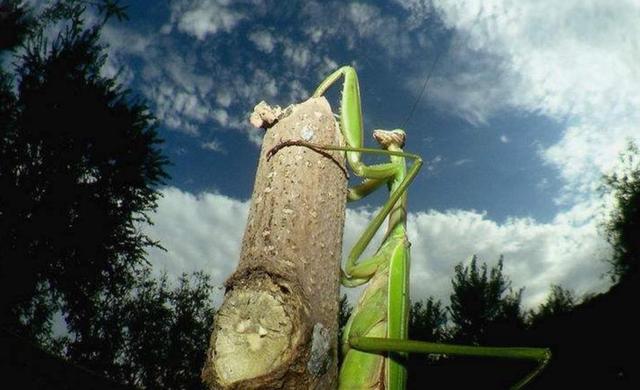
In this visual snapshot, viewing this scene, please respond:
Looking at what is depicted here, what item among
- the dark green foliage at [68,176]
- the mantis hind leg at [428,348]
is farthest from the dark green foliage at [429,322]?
the mantis hind leg at [428,348]

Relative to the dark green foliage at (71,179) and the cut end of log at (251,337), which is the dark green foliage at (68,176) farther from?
the cut end of log at (251,337)

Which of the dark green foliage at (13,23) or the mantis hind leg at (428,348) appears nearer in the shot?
the mantis hind leg at (428,348)

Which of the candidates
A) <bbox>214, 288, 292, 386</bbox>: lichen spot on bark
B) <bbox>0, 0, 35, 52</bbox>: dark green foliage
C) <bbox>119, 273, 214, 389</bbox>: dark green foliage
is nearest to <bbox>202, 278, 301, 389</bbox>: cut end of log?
<bbox>214, 288, 292, 386</bbox>: lichen spot on bark

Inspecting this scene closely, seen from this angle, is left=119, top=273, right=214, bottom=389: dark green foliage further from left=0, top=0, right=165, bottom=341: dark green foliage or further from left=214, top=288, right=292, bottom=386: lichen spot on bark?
left=214, top=288, right=292, bottom=386: lichen spot on bark

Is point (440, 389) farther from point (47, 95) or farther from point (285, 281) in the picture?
point (47, 95)

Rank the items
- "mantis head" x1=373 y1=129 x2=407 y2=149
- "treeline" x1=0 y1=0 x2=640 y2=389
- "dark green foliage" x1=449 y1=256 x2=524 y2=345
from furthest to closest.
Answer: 1. "dark green foliage" x1=449 y1=256 x2=524 y2=345
2. "treeline" x1=0 y1=0 x2=640 y2=389
3. "mantis head" x1=373 y1=129 x2=407 y2=149

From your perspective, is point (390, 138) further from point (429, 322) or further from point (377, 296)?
point (429, 322)

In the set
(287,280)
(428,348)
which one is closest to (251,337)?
(287,280)
